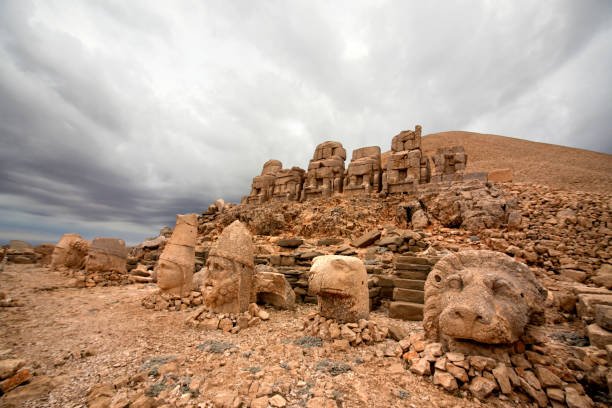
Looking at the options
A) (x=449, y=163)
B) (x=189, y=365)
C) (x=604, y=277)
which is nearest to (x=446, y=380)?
(x=189, y=365)

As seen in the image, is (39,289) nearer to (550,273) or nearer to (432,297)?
(432,297)

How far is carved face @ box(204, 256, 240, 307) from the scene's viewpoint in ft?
15.5

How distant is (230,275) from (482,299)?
4.15 m

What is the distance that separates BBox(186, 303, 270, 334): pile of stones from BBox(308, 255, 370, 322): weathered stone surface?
4.84ft

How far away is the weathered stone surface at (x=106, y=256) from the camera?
843 centimetres

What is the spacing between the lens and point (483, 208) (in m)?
8.32

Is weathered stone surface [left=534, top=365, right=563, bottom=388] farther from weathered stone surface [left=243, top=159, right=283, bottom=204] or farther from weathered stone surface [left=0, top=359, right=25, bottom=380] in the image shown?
weathered stone surface [left=243, top=159, right=283, bottom=204]

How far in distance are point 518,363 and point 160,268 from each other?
689 cm

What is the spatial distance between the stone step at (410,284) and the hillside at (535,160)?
53.6 feet

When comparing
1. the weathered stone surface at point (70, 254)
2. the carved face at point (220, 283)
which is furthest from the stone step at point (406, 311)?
the weathered stone surface at point (70, 254)

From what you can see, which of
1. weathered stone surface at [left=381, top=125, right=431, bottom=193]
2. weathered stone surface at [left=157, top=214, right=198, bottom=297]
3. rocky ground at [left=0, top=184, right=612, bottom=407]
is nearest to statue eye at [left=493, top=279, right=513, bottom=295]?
rocky ground at [left=0, top=184, right=612, bottom=407]

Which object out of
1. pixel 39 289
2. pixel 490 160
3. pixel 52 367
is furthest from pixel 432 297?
pixel 490 160

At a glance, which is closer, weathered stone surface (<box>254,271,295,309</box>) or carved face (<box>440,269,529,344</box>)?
carved face (<box>440,269,529,344</box>)

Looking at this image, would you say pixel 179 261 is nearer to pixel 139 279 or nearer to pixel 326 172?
pixel 139 279
